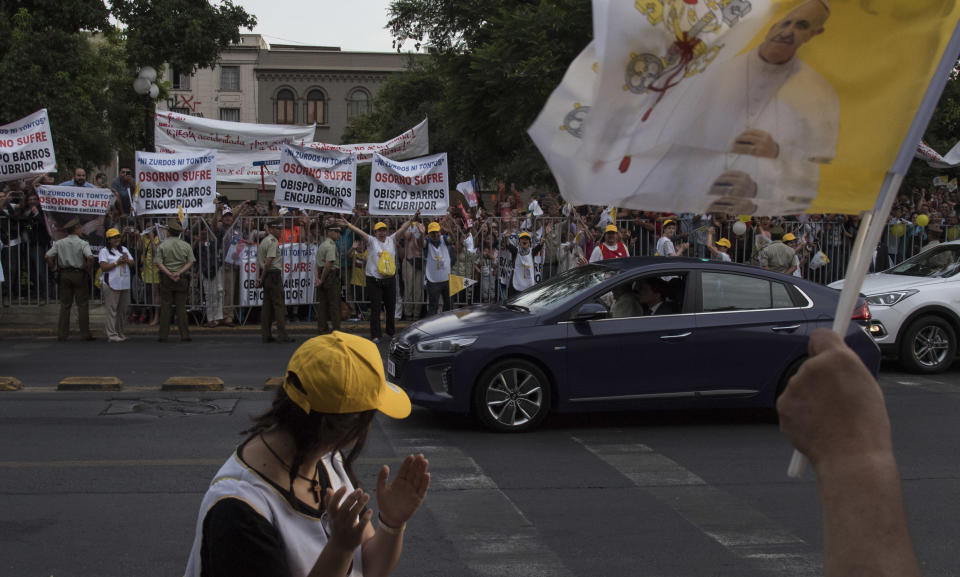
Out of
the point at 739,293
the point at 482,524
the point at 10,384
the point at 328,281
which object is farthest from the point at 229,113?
the point at 482,524

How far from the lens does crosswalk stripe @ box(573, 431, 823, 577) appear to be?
18.9ft

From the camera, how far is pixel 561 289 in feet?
32.7

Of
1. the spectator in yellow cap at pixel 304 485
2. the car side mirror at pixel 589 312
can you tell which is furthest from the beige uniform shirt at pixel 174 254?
the spectator in yellow cap at pixel 304 485

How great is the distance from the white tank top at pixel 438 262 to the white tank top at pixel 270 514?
1427cm

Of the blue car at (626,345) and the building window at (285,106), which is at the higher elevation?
the building window at (285,106)

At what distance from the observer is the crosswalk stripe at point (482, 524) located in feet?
18.5

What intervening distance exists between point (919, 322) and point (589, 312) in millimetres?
6114

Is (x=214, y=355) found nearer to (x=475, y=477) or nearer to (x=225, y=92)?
(x=475, y=477)

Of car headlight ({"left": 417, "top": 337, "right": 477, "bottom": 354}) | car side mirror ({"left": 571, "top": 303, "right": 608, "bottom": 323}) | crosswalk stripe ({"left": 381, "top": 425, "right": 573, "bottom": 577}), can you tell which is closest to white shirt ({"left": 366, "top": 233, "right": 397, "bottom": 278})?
car headlight ({"left": 417, "top": 337, "right": 477, "bottom": 354})

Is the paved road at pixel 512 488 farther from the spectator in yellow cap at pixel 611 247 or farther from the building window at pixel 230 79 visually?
the building window at pixel 230 79

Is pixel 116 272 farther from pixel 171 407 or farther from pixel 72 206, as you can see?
pixel 171 407

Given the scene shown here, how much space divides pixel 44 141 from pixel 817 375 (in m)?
17.2

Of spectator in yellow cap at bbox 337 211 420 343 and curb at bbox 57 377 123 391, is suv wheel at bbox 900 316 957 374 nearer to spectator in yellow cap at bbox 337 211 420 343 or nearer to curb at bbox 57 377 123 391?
spectator in yellow cap at bbox 337 211 420 343

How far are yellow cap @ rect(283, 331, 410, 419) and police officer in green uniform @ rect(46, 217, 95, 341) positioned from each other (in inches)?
552
